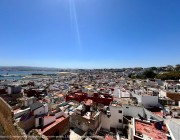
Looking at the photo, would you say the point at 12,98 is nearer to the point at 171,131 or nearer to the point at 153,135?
the point at 153,135

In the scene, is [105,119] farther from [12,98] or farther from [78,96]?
[12,98]

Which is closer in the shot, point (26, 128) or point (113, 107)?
point (26, 128)

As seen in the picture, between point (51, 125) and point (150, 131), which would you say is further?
point (51, 125)

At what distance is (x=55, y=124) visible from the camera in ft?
45.3

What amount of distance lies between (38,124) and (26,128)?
3.87ft

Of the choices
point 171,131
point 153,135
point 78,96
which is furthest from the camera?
point 78,96

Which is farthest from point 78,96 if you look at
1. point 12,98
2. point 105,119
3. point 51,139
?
point 51,139

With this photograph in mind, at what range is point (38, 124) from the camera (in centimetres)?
1367

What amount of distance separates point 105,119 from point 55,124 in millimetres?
7432

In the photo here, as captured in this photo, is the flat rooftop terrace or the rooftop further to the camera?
the rooftop

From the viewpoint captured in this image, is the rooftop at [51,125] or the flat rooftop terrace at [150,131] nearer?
the flat rooftop terrace at [150,131]

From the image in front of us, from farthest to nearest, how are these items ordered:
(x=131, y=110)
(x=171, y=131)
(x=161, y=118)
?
(x=131, y=110)
(x=161, y=118)
(x=171, y=131)

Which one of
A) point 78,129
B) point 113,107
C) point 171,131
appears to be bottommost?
point 78,129

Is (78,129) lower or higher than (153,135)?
lower
